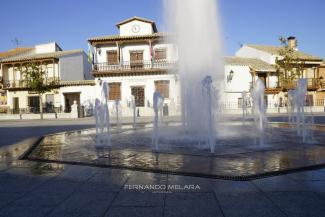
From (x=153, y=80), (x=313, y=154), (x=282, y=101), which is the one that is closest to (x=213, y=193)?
(x=313, y=154)

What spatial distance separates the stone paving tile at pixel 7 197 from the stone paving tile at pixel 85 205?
0.74 meters

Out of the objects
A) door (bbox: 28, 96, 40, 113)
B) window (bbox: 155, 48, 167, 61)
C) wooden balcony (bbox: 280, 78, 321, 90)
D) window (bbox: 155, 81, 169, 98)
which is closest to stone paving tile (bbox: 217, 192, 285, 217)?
window (bbox: 155, 81, 169, 98)

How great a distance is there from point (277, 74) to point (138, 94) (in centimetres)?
1525

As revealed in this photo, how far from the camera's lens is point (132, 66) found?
3131 cm

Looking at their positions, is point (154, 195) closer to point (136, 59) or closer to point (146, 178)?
point (146, 178)

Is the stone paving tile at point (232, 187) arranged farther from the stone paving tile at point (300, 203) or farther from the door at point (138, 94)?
the door at point (138, 94)

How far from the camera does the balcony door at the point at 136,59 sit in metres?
31.2

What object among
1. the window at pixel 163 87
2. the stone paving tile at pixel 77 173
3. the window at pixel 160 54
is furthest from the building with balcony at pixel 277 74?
the stone paving tile at pixel 77 173

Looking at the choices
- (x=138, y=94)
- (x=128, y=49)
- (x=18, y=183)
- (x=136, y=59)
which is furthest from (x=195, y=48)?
(x=128, y=49)

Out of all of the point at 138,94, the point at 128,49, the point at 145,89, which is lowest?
the point at 138,94

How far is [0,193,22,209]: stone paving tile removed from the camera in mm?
3858

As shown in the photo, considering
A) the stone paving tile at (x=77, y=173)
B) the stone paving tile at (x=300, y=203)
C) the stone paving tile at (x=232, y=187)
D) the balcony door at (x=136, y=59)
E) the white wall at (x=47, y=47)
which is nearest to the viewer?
the stone paving tile at (x=300, y=203)

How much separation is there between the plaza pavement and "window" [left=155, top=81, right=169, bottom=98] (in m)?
25.3

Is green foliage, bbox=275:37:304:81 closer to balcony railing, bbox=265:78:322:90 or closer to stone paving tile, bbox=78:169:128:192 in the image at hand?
balcony railing, bbox=265:78:322:90
